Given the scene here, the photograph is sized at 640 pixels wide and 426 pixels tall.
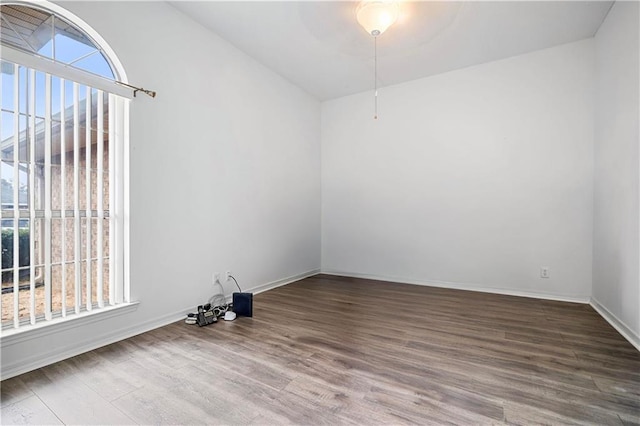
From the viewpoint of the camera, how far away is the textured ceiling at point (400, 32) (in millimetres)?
2717

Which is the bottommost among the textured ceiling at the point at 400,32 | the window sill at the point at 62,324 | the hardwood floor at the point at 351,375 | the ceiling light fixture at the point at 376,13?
the hardwood floor at the point at 351,375

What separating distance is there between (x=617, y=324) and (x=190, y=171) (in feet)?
13.3

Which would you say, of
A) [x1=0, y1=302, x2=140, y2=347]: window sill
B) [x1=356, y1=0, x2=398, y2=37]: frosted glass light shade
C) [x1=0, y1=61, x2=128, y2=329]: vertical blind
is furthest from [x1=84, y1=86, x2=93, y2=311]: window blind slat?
[x1=356, y1=0, x2=398, y2=37]: frosted glass light shade

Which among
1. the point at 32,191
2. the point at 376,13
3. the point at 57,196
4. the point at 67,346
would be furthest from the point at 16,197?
the point at 376,13

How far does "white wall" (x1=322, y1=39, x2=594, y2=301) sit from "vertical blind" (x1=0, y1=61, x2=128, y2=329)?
10.4 feet

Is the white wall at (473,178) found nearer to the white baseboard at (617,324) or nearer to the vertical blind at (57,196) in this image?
the white baseboard at (617,324)

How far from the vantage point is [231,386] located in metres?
1.74

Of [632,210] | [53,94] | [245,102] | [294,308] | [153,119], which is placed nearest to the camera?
[53,94]

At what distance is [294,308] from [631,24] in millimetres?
3811

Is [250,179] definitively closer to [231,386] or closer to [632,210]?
[231,386]

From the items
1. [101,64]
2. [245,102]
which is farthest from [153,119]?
[245,102]

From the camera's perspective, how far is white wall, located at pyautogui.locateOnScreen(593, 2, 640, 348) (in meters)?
2.32

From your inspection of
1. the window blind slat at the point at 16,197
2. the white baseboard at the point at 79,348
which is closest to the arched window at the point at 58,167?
the window blind slat at the point at 16,197

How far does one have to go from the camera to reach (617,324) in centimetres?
256
